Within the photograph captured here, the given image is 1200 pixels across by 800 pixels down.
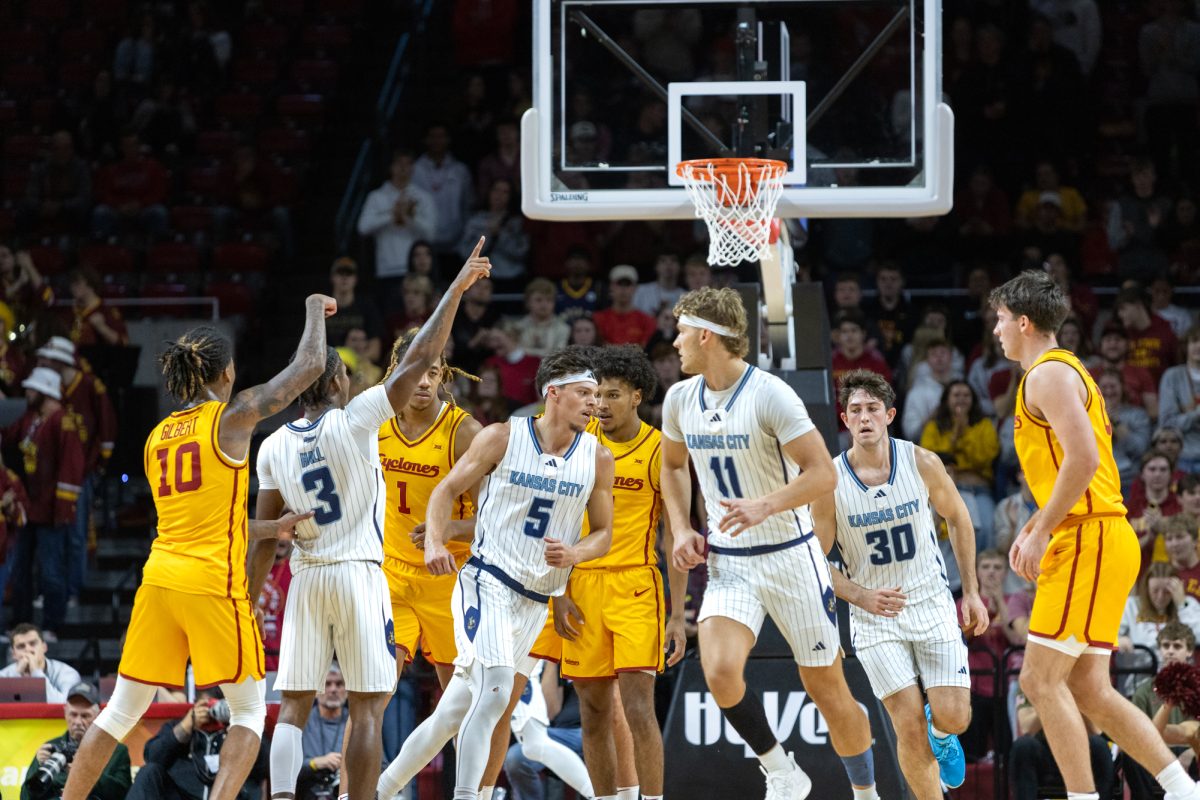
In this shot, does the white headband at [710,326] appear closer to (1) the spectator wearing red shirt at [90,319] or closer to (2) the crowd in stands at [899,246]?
(2) the crowd in stands at [899,246]

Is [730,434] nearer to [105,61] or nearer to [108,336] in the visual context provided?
[108,336]

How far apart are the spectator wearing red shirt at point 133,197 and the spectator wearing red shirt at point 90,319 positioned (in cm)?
263

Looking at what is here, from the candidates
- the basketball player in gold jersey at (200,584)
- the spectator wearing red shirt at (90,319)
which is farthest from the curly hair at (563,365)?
the spectator wearing red shirt at (90,319)

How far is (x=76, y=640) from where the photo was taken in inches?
553

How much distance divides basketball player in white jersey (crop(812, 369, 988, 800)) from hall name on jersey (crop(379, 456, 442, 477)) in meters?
1.99

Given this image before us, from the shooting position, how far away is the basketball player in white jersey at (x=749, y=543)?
789cm

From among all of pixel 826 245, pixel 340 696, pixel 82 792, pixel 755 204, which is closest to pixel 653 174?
pixel 755 204

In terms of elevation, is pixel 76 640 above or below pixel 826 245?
below

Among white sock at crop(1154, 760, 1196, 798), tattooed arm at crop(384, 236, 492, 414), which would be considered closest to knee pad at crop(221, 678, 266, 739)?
tattooed arm at crop(384, 236, 492, 414)

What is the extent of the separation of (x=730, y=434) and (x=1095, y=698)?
6.42 ft

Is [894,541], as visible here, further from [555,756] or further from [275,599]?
[275,599]

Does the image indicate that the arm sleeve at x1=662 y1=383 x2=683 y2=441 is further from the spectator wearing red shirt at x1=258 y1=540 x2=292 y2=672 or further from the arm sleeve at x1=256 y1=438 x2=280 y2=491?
the spectator wearing red shirt at x1=258 y1=540 x2=292 y2=672

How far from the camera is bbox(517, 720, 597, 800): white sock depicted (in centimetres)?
919

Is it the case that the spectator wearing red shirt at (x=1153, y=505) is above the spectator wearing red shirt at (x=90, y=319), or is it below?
below
